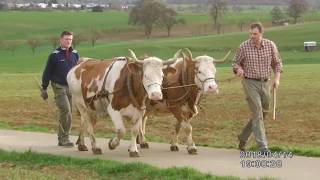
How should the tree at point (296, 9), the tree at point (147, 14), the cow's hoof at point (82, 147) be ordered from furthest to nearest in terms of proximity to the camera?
the tree at point (296, 9) → the tree at point (147, 14) → the cow's hoof at point (82, 147)

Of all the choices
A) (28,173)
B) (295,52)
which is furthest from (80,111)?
(295,52)

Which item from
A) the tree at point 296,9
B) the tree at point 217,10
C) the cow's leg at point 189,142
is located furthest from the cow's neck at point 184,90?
the tree at point 296,9

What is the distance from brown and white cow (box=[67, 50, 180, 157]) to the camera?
38.5 ft

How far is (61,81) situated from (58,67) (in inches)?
11.4

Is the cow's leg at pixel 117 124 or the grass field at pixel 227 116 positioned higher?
the cow's leg at pixel 117 124

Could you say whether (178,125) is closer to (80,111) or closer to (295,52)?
(80,111)

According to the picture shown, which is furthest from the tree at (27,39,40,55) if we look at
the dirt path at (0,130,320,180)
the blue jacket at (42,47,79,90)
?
the blue jacket at (42,47,79,90)

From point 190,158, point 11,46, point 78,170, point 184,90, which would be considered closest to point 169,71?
point 184,90

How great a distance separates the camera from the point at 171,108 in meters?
12.8

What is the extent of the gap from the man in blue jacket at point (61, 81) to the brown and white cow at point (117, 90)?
590 mm

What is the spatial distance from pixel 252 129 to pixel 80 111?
3.47 m

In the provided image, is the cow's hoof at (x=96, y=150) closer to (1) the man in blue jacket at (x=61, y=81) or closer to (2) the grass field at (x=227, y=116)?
(1) the man in blue jacket at (x=61, y=81)

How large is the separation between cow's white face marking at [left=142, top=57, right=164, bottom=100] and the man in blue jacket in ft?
8.61

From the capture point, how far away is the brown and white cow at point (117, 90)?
11.7m
